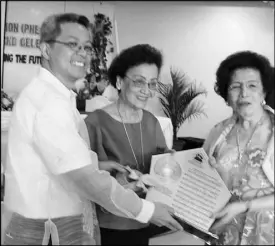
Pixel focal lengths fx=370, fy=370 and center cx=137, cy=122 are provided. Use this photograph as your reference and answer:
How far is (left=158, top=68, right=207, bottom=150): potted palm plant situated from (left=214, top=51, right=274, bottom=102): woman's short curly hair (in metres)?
0.05

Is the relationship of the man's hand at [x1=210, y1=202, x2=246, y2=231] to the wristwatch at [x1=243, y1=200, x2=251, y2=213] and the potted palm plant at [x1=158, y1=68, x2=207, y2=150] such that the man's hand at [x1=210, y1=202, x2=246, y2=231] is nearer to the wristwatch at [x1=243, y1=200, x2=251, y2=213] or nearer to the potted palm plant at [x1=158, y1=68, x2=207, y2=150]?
the wristwatch at [x1=243, y1=200, x2=251, y2=213]

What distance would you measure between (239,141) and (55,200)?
50 cm

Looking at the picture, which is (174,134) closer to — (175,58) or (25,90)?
(175,58)

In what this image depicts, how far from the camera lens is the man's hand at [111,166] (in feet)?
3.08

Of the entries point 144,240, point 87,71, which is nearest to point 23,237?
point 144,240

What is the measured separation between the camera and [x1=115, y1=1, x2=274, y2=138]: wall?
1.00 m

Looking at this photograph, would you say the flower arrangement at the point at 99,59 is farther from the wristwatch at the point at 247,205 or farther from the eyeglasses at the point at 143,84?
the wristwatch at the point at 247,205

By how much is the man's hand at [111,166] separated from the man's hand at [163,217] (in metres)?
0.13

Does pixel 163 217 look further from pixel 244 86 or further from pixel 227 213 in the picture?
pixel 244 86

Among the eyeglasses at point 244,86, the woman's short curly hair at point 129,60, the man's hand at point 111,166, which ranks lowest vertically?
the man's hand at point 111,166

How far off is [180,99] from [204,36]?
187mm

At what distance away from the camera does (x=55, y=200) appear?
0.91 metres

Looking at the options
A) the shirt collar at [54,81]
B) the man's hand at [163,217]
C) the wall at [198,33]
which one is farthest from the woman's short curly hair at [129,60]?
the man's hand at [163,217]

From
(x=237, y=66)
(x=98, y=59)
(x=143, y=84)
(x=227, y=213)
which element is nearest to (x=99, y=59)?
(x=98, y=59)
